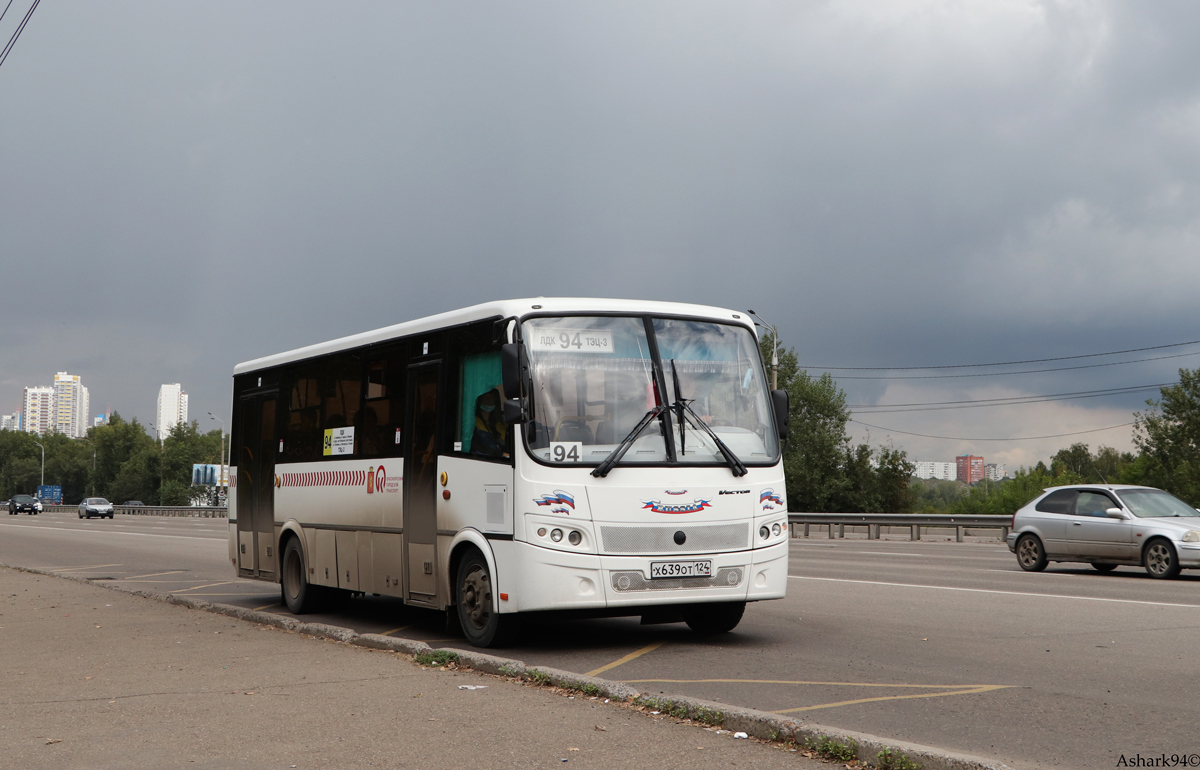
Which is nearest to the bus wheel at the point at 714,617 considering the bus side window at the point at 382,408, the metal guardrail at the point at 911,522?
the bus side window at the point at 382,408

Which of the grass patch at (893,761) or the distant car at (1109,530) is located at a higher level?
the distant car at (1109,530)

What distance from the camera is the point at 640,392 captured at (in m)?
9.59

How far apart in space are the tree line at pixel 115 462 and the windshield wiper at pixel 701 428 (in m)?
137

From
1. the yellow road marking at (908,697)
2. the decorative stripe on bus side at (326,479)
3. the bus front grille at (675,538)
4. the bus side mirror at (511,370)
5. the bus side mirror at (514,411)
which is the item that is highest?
the bus side mirror at (511,370)

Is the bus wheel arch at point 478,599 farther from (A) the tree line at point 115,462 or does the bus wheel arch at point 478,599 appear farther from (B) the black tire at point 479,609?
(A) the tree line at point 115,462

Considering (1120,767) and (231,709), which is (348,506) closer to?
(231,709)

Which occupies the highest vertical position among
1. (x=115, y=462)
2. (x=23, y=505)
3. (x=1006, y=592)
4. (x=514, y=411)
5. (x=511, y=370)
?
(x=115, y=462)

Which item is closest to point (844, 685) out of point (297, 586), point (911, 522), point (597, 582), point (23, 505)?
point (597, 582)

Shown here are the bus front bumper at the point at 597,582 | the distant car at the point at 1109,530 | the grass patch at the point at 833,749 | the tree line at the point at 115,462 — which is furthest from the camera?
the tree line at the point at 115,462

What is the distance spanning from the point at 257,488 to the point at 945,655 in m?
9.09

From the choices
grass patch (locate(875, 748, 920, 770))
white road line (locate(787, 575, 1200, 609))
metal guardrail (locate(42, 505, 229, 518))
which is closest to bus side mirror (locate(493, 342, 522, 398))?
grass patch (locate(875, 748, 920, 770))

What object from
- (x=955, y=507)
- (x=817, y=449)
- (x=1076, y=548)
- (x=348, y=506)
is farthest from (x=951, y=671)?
(x=955, y=507)

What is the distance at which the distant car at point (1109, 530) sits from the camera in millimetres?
16984

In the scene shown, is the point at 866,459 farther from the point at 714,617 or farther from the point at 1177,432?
the point at 714,617
